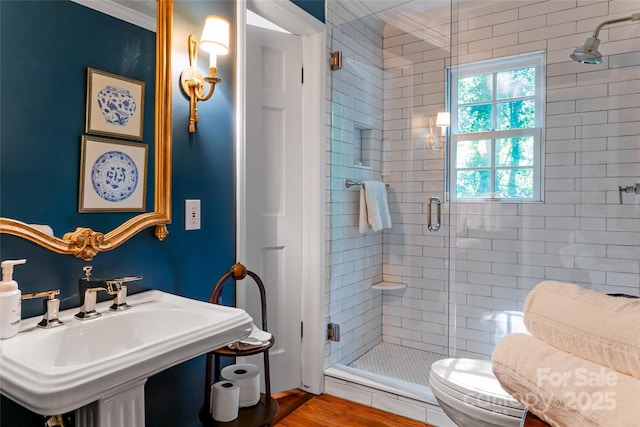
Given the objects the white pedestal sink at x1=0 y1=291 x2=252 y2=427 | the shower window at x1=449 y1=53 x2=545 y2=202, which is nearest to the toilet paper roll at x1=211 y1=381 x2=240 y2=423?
the white pedestal sink at x1=0 y1=291 x2=252 y2=427

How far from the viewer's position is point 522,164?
270 centimetres

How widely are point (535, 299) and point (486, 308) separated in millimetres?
2189

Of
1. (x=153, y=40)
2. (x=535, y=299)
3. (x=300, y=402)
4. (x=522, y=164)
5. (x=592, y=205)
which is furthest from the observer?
(x=522, y=164)

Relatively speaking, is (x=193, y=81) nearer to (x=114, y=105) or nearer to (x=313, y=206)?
(x=114, y=105)

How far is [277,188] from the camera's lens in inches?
90.2

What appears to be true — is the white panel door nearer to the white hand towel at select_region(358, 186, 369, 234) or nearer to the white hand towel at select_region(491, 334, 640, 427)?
the white hand towel at select_region(358, 186, 369, 234)

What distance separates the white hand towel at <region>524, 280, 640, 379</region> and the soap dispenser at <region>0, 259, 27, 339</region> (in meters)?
1.19

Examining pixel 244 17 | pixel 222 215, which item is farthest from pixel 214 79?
pixel 222 215

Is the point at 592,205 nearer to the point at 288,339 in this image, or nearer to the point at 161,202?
the point at 288,339

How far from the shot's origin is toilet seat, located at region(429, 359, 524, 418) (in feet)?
4.61

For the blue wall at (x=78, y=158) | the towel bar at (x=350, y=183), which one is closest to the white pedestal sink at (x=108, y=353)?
the blue wall at (x=78, y=158)

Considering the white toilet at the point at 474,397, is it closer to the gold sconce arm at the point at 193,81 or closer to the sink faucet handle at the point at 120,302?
the sink faucet handle at the point at 120,302

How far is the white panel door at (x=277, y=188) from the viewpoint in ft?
7.05

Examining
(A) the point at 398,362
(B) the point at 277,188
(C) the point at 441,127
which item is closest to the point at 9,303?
(B) the point at 277,188
